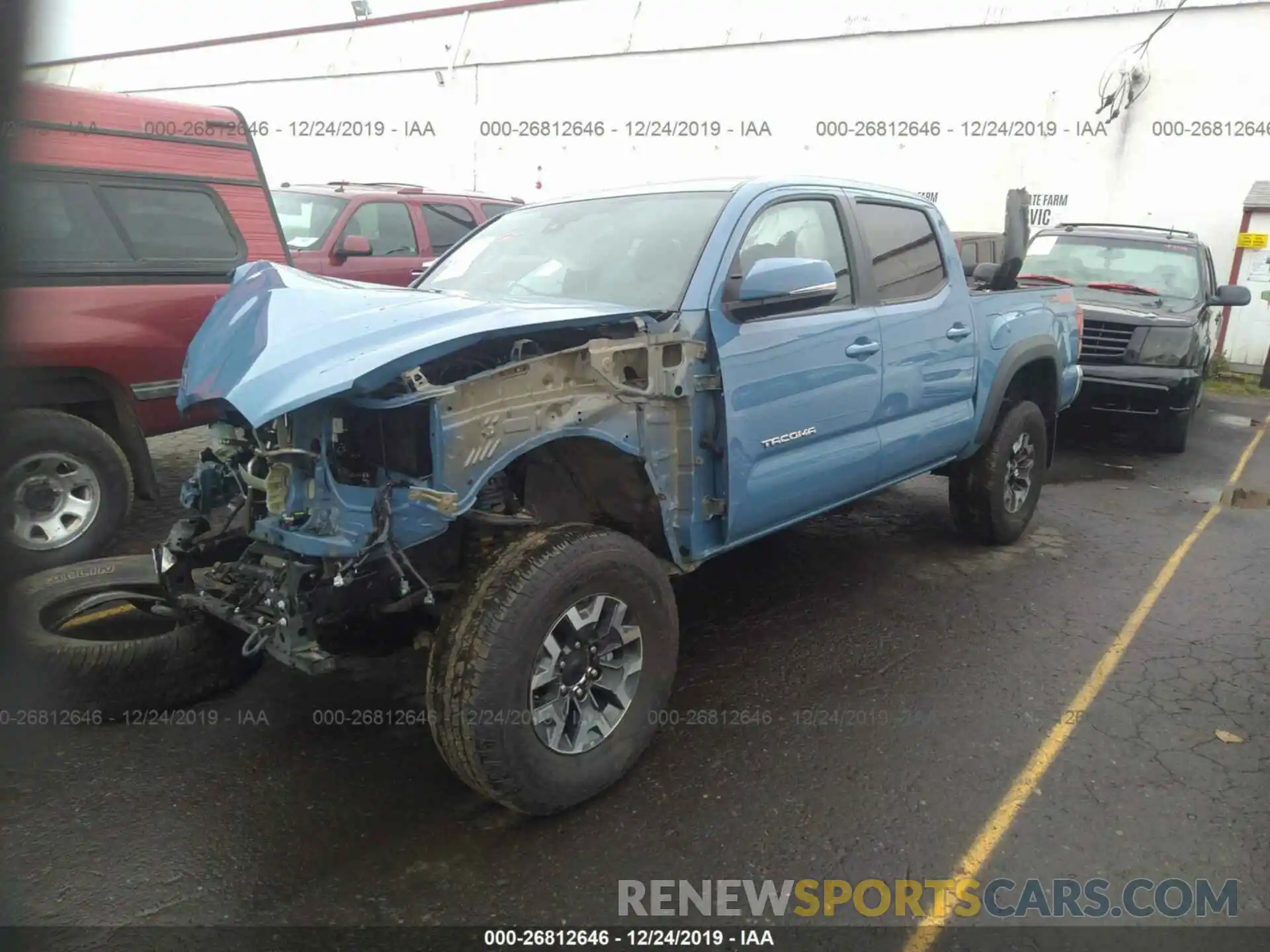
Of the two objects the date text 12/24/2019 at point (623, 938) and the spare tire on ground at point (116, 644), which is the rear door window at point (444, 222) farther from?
the date text 12/24/2019 at point (623, 938)

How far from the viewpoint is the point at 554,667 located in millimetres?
2838

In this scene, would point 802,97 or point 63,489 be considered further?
point 802,97

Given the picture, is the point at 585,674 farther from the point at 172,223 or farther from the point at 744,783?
the point at 172,223

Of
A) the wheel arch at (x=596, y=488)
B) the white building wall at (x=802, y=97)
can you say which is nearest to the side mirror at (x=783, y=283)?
the wheel arch at (x=596, y=488)

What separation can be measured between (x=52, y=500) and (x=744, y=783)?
3.58 meters

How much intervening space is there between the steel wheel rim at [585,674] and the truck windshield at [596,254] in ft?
3.72

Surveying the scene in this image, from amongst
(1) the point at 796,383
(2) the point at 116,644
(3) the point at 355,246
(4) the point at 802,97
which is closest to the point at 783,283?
(1) the point at 796,383

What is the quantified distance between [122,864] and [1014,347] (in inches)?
186

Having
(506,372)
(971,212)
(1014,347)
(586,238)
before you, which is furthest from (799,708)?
(971,212)

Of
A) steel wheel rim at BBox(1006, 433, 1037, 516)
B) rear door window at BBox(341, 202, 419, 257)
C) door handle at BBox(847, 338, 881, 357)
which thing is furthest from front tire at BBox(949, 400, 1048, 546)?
rear door window at BBox(341, 202, 419, 257)

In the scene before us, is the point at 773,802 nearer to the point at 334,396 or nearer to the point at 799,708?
the point at 799,708

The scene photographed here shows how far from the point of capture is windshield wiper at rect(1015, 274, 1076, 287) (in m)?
9.02

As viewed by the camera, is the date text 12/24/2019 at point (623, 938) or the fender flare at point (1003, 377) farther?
the fender flare at point (1003, 377)

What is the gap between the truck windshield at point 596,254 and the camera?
360 centimetres
